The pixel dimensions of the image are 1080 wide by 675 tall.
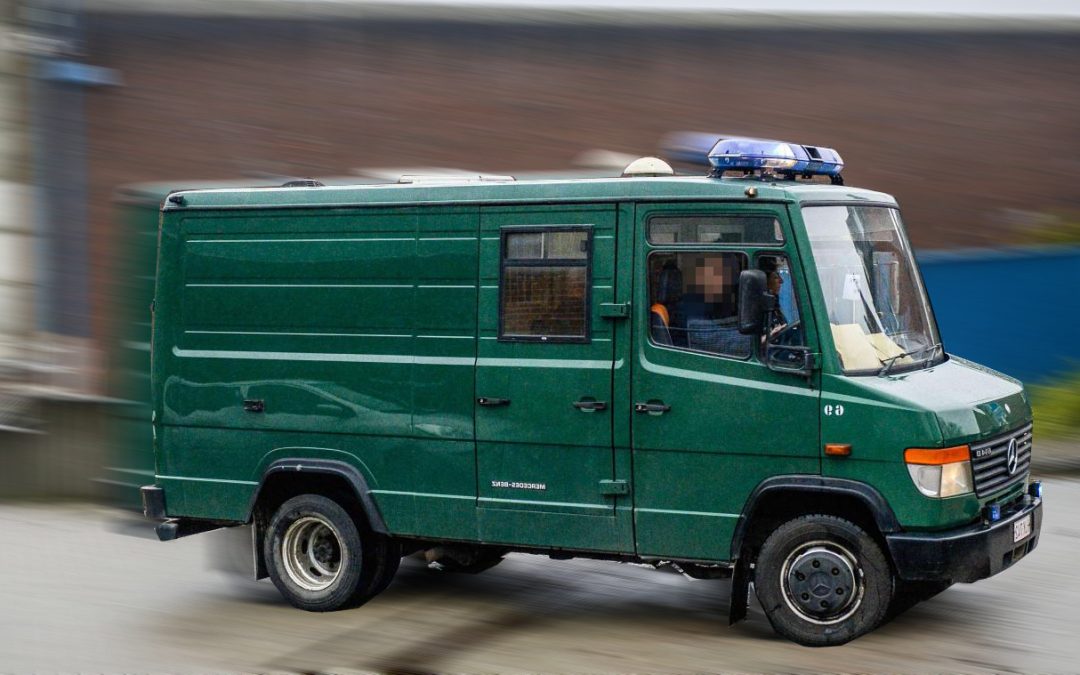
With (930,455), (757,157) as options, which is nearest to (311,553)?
(757,157)

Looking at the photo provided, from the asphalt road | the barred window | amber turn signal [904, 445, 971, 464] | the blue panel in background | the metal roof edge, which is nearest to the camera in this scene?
amber turn signal [904, 445, 971, 464]

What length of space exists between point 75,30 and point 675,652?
51.9 ft

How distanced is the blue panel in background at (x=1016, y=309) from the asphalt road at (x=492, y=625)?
17.4 ft

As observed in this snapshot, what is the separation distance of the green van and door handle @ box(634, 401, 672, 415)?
1.0 inches

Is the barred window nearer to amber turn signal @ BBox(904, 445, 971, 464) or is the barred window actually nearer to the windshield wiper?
the windshield wiper

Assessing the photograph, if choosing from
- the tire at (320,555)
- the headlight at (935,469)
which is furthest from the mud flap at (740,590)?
the tire at (320,555)

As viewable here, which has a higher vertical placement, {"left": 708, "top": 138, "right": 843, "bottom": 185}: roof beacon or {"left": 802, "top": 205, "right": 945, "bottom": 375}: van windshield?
{"left": 708, "top": 138, "right": 843, "bottom": 185}: roof beacon

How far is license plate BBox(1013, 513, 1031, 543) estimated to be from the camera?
25.0ft

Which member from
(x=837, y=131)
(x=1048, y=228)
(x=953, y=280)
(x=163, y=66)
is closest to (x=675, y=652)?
(x=953, y=280)

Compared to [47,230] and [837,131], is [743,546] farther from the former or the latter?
[837,131]

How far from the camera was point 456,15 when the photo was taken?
21594 millimetres

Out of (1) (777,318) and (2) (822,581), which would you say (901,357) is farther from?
(2) (822,581)

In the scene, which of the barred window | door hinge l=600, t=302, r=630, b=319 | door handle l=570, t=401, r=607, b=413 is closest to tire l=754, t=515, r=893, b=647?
door handle l=570, t=401, r=607, b=413

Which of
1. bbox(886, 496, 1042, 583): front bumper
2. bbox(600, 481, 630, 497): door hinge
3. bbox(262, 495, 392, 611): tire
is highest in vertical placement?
bbox(600, 481, 630, 497): door hinge
